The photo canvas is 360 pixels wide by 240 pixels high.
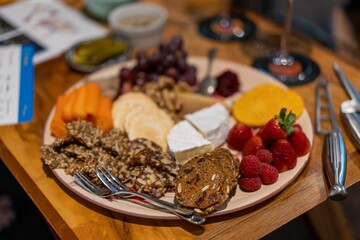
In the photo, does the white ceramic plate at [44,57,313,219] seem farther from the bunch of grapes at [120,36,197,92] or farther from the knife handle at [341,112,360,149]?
the bunch of grapes at [120,36,197,92]

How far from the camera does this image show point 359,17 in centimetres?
226

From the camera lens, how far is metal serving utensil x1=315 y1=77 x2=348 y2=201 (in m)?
0.95

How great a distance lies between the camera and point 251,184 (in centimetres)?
96

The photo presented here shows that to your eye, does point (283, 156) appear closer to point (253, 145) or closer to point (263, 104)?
point (253, 145)

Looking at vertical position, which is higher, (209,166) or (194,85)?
(209,166)

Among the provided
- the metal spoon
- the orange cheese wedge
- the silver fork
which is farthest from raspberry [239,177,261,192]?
the metal spoon

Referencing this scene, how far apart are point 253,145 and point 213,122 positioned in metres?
0.12

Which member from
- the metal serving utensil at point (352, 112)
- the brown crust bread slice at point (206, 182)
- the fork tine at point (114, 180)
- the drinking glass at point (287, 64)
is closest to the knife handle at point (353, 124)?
the metal serving utensil at point (352, 112)

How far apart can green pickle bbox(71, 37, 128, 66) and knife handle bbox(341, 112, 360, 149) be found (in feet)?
2.28

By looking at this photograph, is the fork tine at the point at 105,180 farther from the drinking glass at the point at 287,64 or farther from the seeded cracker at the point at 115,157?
the drinking glass at the point at 287,64

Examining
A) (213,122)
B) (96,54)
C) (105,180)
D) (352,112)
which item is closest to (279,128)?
(213,122)

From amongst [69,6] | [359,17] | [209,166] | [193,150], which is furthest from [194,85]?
[359,17]

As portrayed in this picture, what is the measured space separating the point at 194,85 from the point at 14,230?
789 millimetres

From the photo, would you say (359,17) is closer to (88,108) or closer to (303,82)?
(303,82)
